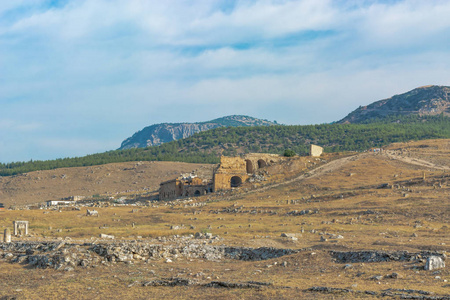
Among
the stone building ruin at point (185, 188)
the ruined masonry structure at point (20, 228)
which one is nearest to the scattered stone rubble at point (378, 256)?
the ruined masonry structure at point (20, 228)

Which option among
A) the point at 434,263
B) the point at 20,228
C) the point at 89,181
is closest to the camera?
the point at 434,263

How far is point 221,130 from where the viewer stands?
567 ft

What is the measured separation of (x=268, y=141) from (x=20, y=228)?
124 meters

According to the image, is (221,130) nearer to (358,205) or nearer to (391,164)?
(391,164)

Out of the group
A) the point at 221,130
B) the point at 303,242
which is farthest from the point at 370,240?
the point at 221,130

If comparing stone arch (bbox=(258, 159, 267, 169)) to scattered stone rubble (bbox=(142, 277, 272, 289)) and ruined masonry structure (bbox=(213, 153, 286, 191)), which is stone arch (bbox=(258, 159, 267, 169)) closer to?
ruined masonry structure (bbox=(213, 153, 286, 191))

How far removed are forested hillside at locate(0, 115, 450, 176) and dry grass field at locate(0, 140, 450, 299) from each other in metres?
64.2

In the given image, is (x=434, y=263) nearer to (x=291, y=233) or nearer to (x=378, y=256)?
(x=378, y=256)

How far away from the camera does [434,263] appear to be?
17.9 metres

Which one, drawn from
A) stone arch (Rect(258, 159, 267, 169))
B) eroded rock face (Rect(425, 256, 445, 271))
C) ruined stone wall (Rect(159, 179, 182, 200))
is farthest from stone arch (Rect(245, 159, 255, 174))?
eroded rock face (Rect(425, 256, 445, 271))

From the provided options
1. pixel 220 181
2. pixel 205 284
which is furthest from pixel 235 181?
pixel 205 284

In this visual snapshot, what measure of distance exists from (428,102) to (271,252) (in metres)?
187

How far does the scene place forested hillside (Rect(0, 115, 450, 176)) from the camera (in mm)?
127500

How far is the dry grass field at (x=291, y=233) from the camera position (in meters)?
17.0
